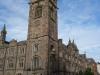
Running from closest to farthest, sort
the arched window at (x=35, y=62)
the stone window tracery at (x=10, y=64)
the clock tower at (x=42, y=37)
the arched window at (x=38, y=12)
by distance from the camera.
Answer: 1. the clock tower at (x=42, y=37)
2. the arched window at (x=35, y=62)
3. the arched window at (x=38, y=12)
4. the stone window tracery at (x=10, y=64)

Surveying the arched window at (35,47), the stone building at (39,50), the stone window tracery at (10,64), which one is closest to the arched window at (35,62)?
the stone building at (39,50)

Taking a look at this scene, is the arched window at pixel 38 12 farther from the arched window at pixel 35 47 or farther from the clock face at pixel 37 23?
the arched window at pixel 35 47

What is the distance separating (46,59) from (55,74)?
796 cm

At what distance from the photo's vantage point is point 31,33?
2547 inches

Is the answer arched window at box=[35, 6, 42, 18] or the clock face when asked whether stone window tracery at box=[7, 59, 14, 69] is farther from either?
arched window at box=[35, 6, 42, 18]

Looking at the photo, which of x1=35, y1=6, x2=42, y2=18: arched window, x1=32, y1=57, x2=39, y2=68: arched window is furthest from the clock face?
x1=32, y1=57, x2=39, y2=68: arched window

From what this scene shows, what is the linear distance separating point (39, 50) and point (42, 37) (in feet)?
14.4

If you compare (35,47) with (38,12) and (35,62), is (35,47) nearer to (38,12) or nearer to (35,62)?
(35,62)

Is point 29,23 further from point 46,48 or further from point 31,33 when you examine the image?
point 46,48

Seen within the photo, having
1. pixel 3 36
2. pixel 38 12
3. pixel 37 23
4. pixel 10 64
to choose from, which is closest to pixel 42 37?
pixel 37 23

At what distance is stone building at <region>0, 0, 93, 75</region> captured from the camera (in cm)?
5980

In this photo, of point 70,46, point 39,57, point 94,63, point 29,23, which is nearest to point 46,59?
point 39,57

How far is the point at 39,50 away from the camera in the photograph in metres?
60.9

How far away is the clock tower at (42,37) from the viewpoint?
59.0 m
